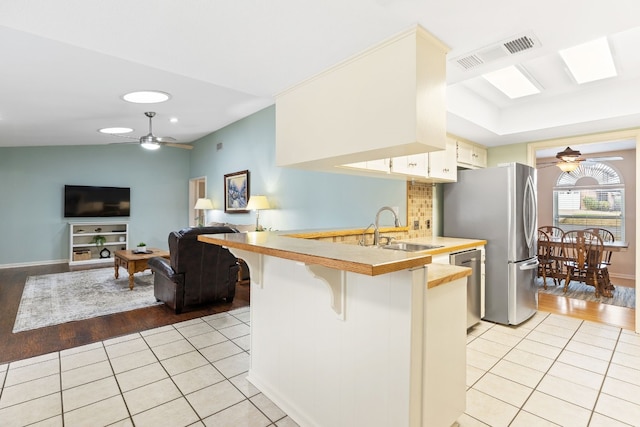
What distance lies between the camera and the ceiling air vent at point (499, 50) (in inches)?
65.8

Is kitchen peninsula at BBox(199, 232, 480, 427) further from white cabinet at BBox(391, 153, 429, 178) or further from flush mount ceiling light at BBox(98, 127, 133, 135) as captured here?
flush mount ceiling light at BBox(98, 127, 133, 135)

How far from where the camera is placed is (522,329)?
3348 mm

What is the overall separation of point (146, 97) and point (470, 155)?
4114mm

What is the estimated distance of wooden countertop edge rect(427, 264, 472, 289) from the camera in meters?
1.52

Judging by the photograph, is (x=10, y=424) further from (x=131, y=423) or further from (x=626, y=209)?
(x=626, y=209)

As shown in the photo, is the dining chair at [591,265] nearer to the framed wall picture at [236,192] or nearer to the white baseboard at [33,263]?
the framed wall picture at [236,192]

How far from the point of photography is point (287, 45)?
1.78 m

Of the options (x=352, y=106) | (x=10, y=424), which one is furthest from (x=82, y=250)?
(x=352, y=106)

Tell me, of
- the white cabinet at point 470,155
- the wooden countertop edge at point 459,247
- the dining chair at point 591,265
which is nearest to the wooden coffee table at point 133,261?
the wooden countertop edge at point 459,247

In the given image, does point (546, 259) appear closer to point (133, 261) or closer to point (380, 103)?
point (380, 103)

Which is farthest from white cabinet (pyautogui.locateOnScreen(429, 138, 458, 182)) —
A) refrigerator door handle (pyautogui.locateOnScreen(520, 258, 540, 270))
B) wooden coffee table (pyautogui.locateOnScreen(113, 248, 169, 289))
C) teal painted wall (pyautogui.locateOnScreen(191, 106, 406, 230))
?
wooden coffee table (pyautogui.locateOnScreen(113, 248, 169, 289))

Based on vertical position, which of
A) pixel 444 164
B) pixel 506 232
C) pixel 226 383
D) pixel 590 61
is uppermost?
pixel 590 61

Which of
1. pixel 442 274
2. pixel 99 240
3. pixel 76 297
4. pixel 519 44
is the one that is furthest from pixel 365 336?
pixel 99 240

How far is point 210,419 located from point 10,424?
109cm
